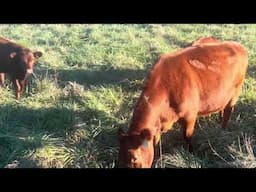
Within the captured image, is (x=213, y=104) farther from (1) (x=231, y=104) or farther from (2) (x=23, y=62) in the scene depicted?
(2) (x=23, y=62)

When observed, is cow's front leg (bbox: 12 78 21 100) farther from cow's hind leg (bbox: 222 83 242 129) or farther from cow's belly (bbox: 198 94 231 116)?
cow's hind leg (bbox: 222 83 242 129)

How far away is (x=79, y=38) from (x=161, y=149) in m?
1.09

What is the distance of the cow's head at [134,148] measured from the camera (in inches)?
161

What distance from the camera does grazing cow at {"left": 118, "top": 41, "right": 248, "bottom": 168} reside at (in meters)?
4.14

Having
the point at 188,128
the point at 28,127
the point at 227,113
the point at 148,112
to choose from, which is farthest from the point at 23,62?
the point at 227,113

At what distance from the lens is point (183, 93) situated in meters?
4.42

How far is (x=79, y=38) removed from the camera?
4727 mm

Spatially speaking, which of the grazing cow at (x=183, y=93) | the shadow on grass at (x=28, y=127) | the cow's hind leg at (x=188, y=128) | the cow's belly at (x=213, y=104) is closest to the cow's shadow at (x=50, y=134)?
the shadow on grass at (x=28, y=127)

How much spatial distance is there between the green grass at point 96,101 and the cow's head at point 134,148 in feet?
0.94

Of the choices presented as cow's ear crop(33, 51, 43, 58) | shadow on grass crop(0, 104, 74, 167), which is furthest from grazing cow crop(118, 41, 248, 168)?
cow's ear crop(33, 51, 43, 58)

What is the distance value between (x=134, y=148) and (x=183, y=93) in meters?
0.62
